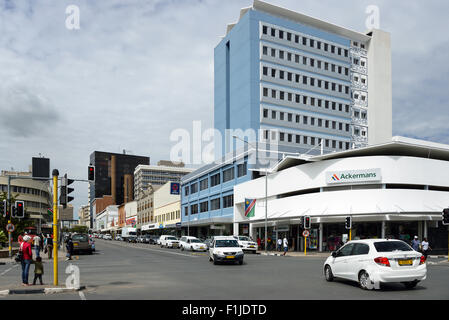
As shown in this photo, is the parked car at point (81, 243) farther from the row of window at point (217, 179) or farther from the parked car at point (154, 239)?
the parked car at point (154, 239)

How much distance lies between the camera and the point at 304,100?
7712 centimetres

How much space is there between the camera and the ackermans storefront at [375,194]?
38469 mm

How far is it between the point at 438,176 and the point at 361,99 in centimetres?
4678

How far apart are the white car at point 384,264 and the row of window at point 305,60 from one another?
61656 millimetres

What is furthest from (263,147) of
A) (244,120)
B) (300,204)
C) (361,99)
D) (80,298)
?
(80,298)

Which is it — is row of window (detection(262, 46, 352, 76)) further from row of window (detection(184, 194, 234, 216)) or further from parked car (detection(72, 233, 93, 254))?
parked car (detection(72, 233, 93, 254))

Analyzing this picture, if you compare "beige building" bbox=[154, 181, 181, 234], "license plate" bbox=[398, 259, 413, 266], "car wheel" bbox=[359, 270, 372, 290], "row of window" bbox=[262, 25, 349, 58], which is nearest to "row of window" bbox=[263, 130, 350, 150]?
"row of window" bbox=[262, 25, 349, 58]

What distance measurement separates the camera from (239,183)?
60969 millimetres

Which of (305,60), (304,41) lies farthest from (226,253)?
(304,41)

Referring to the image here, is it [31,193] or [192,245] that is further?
[31,193]

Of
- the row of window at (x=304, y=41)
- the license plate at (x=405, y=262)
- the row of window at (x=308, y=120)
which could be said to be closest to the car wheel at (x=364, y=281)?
the license plate at (x=405, y=262)

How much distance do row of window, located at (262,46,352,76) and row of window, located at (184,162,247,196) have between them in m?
20.8

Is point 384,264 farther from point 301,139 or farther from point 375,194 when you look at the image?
point 301,139

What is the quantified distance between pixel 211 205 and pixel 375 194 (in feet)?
122
